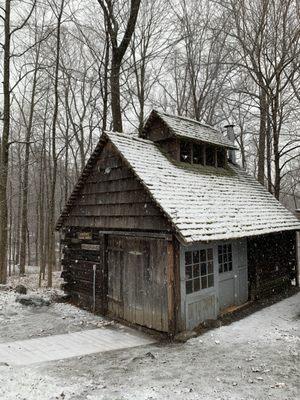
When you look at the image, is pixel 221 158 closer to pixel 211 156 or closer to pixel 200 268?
pixel 211 156

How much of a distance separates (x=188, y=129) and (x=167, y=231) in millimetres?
5112

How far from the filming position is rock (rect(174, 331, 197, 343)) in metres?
8.92

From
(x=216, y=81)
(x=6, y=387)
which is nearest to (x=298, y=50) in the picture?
(x=216, y=81)

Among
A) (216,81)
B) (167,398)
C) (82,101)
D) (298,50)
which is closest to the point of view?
(167,398)

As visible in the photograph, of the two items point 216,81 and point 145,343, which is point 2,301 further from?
point 216,81

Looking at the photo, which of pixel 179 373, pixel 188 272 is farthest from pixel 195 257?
pixel 179 373

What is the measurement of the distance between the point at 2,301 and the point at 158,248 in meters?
6.05

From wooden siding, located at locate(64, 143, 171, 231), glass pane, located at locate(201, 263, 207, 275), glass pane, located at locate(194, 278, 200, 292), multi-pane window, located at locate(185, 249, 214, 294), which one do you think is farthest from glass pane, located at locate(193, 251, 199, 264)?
wooden siding, located at locate(64, 143, 171, 231)

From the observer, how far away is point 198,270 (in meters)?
10.1

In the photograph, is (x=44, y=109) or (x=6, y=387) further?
(x=44, y=109)

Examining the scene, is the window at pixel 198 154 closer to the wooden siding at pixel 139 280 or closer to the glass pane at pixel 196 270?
the wooden siding at pixel 139 280

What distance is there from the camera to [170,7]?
19828 millimetres

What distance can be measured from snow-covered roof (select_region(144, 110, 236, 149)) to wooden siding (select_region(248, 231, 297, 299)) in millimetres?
3978

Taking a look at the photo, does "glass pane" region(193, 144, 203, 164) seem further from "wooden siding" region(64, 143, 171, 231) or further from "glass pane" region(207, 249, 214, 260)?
"glass pane" region(207, 249, 214, 260)
